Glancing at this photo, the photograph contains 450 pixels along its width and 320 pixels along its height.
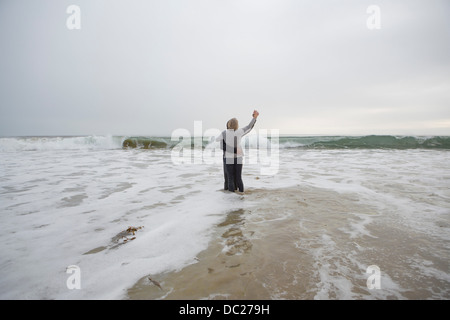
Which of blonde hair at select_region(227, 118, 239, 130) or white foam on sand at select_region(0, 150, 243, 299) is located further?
blonde hair at select_region(227, 118, 239, 130)

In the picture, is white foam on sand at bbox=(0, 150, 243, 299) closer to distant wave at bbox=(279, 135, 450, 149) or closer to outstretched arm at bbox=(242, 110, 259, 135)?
outstretched arm at bbox=(242, 110, 259, 135)

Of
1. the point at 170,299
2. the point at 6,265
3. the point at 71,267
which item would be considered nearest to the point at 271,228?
the point at 170,299

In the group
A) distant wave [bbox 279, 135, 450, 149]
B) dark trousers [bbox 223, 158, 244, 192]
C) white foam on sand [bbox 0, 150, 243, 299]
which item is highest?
distant wave [bbox 279, 135, 450, 149]

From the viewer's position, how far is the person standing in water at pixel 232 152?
5.49m

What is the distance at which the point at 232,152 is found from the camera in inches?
221

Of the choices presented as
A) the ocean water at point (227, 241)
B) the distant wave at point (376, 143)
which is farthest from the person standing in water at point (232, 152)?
the distant wave at point (376, 143)

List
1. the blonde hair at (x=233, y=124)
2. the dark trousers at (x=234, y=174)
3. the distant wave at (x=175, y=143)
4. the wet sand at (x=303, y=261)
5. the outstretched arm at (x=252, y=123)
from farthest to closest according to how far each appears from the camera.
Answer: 1. the distant wave at (x=175, y=143)
2. the dark trousers at (x=234, y=174)
3. the blonde hair at (x=233, y=124)
4. the outstretched arm at (x=252, y=123)
5. the wet sand at (x=303, y=261)

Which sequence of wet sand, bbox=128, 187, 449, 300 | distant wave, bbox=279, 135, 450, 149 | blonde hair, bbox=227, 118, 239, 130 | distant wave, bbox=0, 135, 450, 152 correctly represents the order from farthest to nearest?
1. distant wave, bbox=0, 135, 450, 152
2. distant wave, bbox=279, 135, 450, 149
3. blonde hair, bbox=227, 118, 239, 130
4. wet sand, bbox=128, 187, 449, 300

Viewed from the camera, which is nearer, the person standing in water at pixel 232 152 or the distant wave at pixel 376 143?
the person standing in water at pixel 232 152

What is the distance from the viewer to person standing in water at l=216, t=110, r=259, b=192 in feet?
18.0

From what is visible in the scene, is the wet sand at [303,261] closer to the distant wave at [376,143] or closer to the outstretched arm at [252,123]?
the outstretched arm at [252,123]

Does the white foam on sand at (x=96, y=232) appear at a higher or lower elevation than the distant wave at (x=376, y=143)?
lower

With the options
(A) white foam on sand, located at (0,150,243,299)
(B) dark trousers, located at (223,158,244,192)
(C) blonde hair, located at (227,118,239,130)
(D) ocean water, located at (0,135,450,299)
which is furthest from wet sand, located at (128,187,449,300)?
(C) blonde hair, located at (227,118,239,130)
